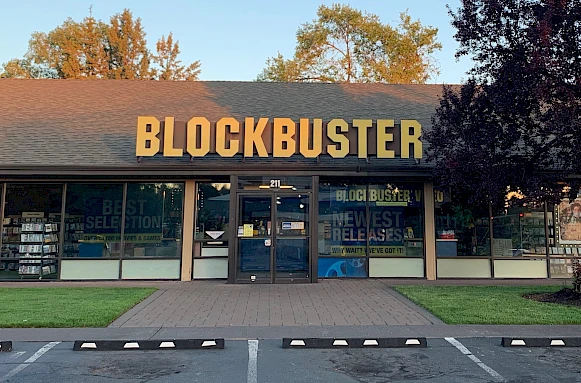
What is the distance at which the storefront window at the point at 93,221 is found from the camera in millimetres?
13477

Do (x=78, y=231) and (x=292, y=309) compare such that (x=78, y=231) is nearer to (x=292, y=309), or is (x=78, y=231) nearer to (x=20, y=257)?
(x=20, y=257)

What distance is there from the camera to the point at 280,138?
1308 centimetres

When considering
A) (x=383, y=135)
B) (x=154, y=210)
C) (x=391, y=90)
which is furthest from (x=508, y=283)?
(x=154, y=210)

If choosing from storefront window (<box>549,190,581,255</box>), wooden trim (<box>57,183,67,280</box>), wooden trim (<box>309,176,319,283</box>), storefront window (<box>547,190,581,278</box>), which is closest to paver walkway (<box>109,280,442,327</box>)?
wooden trim (<box>309,176,319,283</box>)

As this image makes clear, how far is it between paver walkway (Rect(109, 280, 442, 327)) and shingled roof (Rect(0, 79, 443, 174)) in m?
3.23

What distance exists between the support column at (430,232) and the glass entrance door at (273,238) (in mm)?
3460

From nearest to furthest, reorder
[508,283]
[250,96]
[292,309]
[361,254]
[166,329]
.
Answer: [166,329], [292,309], [508,283], [361,254], [250,96]

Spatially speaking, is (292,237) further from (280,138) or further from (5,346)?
→ (5,346)

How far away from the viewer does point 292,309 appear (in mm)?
9266

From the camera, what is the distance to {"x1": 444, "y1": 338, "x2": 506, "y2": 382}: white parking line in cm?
545

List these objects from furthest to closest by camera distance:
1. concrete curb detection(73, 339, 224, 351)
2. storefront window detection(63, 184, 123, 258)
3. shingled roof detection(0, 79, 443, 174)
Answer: storefront window detection(63, 184, 123, 258), shingled roof detection(0, 79, 443, 174), concrete curb detection(73, 339, 224, 351)

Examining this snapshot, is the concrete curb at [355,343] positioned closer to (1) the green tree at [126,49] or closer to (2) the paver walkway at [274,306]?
(2) the paver walkway at [274,306]

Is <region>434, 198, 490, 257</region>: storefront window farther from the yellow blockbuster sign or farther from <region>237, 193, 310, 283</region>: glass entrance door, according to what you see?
<region>237, 193, 310, 283</region>: glass entrance door

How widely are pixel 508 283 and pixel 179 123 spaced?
9833 mm
